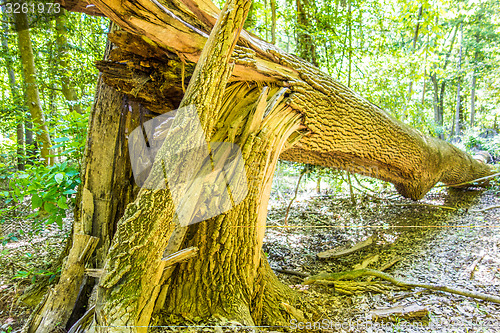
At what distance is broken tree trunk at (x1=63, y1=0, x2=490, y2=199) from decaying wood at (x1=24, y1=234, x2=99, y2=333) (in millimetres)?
1168

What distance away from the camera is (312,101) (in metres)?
2.44

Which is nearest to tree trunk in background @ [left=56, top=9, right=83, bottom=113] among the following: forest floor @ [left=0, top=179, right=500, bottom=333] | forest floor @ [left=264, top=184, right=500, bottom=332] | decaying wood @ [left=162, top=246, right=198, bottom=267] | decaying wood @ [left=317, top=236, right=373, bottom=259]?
forest floor @ [left=0, top=179, right=500, bottom=333]

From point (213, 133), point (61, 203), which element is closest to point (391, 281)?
point (213, 133)

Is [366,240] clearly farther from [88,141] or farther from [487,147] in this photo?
[487,147]

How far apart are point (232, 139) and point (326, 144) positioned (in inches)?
55.0

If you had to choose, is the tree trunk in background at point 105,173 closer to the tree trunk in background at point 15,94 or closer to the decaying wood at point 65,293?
the decaying wood at point 65,293

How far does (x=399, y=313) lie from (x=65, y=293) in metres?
2.33

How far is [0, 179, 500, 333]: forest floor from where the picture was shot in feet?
5.76

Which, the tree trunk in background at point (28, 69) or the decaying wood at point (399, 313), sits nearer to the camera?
the decaying wood at point (399, 313)

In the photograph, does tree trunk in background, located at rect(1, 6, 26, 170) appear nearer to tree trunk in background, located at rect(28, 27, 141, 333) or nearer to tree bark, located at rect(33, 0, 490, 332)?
tree trunk in background, located at rect(28, 27, 141, 333)

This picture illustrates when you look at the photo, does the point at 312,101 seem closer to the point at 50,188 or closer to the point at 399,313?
the point at 399,313

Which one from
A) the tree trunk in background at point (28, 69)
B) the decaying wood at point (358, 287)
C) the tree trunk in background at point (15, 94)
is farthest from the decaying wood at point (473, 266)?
the tree trunk in background at point (15, 94)

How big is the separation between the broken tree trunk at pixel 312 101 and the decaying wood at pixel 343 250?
41.2 inches

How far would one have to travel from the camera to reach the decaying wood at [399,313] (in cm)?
172
